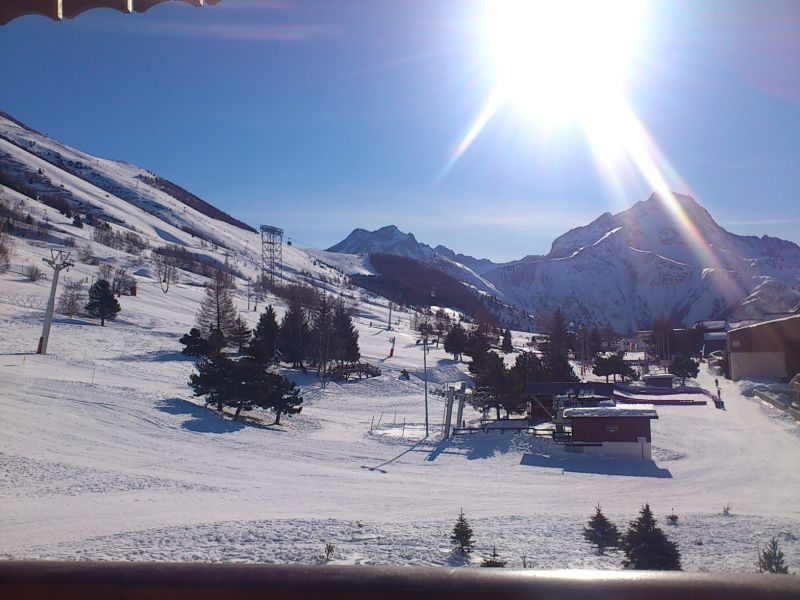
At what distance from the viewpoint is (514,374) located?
29.6 metres

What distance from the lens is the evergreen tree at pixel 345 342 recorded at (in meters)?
43.0

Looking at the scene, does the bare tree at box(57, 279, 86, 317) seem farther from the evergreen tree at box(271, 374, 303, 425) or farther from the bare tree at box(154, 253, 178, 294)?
the evergreen tree at box(271, 374, 303, 425)

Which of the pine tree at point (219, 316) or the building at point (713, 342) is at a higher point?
the building at point (713, 342)

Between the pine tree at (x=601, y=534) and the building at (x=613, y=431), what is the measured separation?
13.6m

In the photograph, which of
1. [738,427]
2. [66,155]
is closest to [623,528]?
[738,427]

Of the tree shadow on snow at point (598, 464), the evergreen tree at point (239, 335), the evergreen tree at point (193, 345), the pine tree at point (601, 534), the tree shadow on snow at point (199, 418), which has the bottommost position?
the tree shadow on snow at point (598, 464)

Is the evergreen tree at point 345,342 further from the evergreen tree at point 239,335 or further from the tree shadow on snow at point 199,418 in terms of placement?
the tree shadow on snow at point 199,418

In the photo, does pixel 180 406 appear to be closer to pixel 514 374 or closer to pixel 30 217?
pixel 514 374

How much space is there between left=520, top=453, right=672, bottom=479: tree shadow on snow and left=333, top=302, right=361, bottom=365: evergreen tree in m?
21.7

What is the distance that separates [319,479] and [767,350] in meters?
42.5

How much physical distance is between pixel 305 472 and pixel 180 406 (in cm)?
908

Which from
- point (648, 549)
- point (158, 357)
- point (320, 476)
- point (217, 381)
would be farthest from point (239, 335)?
point (648, 549)

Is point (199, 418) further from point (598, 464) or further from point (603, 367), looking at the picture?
point (603, 367)

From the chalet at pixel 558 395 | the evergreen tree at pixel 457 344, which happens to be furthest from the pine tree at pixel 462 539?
the evergreen tree at pixel 457 344
